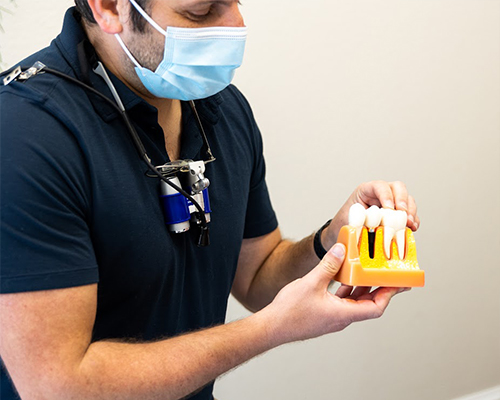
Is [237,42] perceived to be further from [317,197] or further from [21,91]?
[317,197]

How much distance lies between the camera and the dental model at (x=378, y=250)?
3.81ft

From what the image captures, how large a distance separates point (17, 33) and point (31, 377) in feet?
2.93

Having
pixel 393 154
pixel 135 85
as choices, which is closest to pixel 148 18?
pixel 135 85

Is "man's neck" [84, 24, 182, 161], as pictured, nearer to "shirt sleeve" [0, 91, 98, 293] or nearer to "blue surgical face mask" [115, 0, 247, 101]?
"blue surgical face mask" [115, 0, 247, 101]

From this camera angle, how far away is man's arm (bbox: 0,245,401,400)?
3.08 feet

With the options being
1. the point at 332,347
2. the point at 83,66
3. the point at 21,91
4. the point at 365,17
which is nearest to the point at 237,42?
the point at 83,66

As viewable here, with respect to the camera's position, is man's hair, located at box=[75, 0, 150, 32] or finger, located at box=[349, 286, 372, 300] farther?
finger, located at box=[349, 286, 372, 300]

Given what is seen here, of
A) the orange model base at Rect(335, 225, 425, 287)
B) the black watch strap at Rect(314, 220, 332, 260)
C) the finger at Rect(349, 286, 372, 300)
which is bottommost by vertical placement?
the finger at Rect(349, 286, 372, 300)

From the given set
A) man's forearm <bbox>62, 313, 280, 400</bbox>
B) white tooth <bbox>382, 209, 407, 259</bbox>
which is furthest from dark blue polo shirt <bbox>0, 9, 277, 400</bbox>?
white tooth <bbox>382, 209, 407, 259</bbox>

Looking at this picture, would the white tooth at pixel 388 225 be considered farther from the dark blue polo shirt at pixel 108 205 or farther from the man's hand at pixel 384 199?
the dark blue polo shirt at pixel 108 205

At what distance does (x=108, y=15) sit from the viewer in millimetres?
1126

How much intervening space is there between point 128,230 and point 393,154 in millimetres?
1331

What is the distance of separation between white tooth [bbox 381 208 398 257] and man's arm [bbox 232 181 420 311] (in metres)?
0.11

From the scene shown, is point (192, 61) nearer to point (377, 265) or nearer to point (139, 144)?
point (139, 144)
